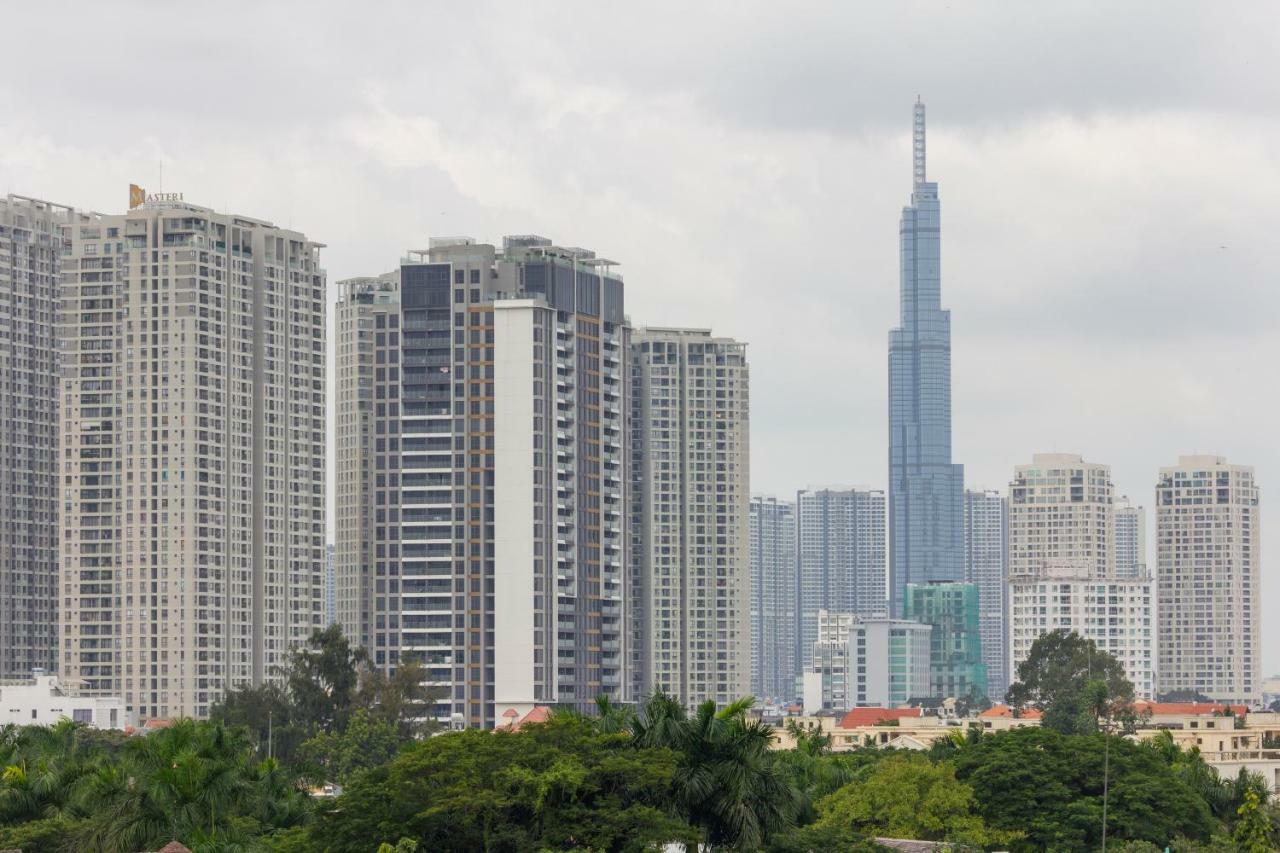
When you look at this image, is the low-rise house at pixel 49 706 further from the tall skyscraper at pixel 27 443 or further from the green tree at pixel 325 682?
the tall skyscraper at pixel 27 443

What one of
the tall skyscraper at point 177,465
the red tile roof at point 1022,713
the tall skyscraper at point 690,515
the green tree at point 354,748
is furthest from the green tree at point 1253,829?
the tall skyscraper at point 690,515

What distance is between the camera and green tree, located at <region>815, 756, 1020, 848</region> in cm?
7819

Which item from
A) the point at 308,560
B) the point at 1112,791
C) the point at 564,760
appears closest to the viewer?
the point at 564,760

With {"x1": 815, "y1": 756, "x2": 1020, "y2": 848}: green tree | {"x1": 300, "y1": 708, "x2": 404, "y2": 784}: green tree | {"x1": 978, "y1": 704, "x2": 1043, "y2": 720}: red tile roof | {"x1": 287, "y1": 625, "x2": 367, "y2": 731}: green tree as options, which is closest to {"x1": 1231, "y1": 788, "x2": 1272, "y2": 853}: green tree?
{"x1": 815, "y1": 756, "x2": 1020, "y2": 848}: green tree

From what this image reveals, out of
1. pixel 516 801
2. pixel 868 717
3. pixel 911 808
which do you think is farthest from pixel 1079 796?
pixel 868 717

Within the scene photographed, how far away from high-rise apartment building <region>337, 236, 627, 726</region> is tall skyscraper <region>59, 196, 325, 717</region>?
8.30 meters

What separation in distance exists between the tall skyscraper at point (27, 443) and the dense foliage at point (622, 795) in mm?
85699

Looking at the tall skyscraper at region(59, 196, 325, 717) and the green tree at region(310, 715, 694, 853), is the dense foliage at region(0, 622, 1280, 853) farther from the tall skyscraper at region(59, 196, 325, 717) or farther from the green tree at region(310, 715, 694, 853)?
the tall skyscraper at region(59, 196, 325, 717)

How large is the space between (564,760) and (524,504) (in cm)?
9721

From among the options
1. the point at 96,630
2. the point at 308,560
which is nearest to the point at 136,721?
the point at 96,630

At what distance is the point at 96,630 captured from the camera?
149 meters

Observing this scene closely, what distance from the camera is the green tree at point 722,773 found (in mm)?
57469

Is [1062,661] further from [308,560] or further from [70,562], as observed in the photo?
[70,562]

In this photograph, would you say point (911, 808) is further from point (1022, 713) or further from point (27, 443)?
point (27, 443)
